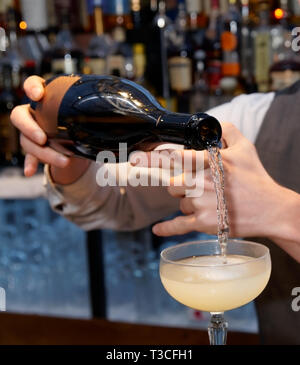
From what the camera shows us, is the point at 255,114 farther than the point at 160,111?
Yes

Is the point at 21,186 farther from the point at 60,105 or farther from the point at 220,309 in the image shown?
the point at 220,309

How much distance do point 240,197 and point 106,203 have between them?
1.42 ft

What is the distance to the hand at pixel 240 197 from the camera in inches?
34.4

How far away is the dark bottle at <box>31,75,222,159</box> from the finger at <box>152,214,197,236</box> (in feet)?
0.39

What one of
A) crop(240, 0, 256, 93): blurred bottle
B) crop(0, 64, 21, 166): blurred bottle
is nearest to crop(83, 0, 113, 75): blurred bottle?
crop(0, 64, 21, 166): blurred bottle

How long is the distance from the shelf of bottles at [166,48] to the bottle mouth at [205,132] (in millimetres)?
1709

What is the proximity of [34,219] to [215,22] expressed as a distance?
1168 millimetres

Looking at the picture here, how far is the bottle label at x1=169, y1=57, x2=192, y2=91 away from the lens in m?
2.57

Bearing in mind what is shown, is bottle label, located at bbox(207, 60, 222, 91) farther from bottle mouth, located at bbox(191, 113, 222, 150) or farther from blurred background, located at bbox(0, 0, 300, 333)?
bottle mouth, located at bbox(191, 113, 222, 150)

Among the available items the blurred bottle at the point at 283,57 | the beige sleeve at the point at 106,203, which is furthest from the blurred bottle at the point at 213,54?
the beige sleeve at the point at 106,203

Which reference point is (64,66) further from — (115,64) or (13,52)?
(13,52)

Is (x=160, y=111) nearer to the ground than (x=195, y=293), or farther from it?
farther from it

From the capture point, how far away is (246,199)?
34.8 inches

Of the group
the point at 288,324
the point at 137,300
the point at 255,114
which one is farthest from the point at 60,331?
the point at 137,300
